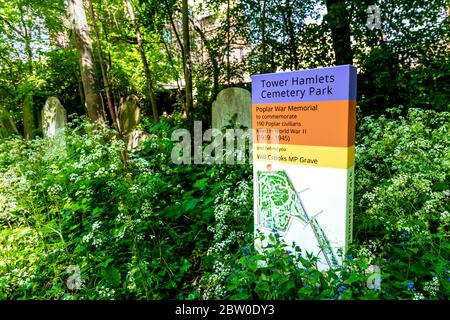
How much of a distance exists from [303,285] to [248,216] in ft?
3.12

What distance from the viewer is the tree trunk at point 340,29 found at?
13.7 ft

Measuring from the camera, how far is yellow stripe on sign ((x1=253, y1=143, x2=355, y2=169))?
1.85 metres

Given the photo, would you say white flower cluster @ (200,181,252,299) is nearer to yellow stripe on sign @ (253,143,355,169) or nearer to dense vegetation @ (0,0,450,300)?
dense vegetation @ (0,0,450,300)

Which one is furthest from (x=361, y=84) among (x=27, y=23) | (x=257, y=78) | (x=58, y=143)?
(x=27, y=23)

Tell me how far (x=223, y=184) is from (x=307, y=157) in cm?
120

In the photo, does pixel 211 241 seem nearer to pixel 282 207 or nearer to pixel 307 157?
pixel 282 207

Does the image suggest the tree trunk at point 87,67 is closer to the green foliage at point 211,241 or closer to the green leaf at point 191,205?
the green foliage at point 211,241

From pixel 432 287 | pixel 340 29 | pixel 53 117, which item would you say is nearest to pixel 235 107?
pixel 340 29

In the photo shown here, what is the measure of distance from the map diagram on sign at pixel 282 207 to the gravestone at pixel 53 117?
538 centimetres

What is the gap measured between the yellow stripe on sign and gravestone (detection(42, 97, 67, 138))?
211 inches

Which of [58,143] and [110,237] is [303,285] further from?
[58,143]

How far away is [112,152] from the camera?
3.10 m

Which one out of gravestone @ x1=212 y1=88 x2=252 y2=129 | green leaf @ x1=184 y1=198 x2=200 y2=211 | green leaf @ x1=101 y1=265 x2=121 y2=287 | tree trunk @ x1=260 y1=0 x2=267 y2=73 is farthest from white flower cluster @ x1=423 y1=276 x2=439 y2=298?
tree trunk @ x1=260 y1=0 x2=267 y2=73

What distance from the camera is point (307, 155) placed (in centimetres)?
202
